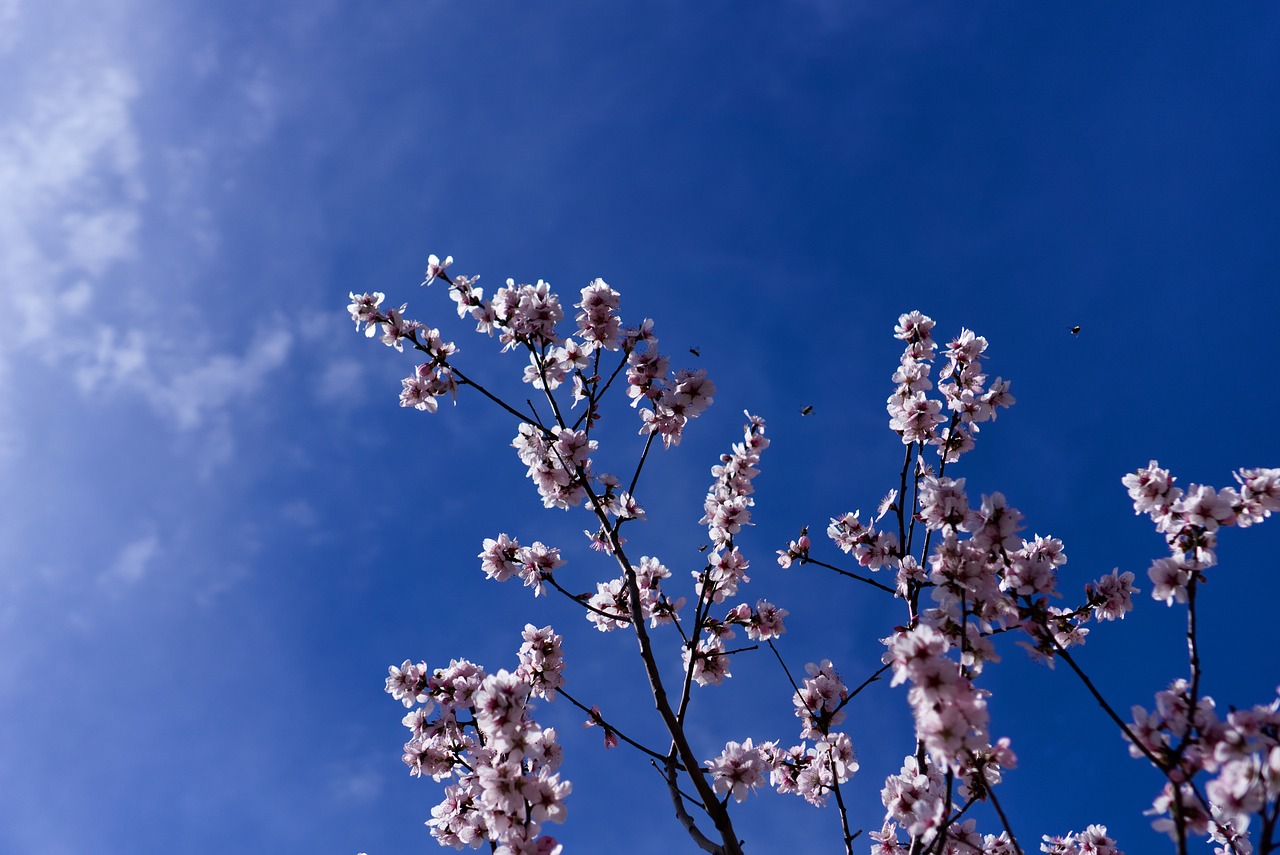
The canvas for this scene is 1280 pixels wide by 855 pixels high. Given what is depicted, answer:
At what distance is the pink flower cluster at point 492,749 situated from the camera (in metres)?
5.74

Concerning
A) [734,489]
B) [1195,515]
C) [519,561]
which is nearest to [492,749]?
[519,561]

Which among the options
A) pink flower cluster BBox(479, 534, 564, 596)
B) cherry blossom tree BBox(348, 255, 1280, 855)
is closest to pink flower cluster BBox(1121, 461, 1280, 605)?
cherry blossom tree BBox(348, 255, 1280, 855)

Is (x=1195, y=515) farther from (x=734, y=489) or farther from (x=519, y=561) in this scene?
(x=519, y=561)

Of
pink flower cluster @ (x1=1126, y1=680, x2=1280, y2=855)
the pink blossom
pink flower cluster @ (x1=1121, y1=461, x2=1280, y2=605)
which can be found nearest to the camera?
pink flower cluster @ (x1=1126, y1=680, x2=1280, y2=855)

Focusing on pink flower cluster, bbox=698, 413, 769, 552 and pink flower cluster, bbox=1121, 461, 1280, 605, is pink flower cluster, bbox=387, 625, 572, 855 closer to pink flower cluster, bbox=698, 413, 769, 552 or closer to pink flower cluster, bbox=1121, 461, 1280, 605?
pink flower cluster, bbox=698, 413, 769, 552

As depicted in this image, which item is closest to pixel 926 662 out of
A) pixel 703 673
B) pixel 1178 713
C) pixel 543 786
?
pixel 1178 713

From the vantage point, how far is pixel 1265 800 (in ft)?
13.1

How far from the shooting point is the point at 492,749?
19.7 ft

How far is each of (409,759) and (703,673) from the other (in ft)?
10.5

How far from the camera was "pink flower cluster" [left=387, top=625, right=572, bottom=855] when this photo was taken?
5.74 meters

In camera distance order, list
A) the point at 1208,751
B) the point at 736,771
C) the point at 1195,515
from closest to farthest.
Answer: the point at 1208,751 < the point at 1195,515 < the point at 736,771

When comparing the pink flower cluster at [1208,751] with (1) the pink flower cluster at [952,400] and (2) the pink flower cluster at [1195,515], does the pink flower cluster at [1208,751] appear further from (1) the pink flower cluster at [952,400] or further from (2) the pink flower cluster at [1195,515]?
(1) the pink flower cluster at [952,400]

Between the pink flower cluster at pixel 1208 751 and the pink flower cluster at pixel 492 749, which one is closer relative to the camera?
the pink flower cluster at pixel 1208 751

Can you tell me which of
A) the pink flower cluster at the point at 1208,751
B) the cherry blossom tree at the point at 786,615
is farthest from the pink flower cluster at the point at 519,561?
the pink flower cluster at the point at 1208,751
